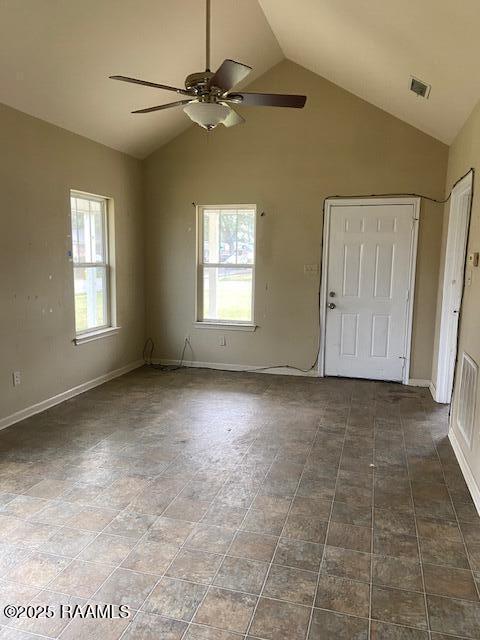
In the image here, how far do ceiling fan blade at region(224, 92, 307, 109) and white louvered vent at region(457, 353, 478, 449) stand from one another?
203cm

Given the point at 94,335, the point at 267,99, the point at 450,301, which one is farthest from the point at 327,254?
the point at 94,335

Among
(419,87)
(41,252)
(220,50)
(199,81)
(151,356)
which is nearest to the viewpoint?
(199,81)

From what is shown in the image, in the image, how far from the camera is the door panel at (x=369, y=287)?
495 cm

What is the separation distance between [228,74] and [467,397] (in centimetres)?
260

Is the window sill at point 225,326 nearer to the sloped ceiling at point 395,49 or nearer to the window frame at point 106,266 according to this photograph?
the window frame at point 106,266

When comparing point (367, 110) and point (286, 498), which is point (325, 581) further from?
point (367, 110)

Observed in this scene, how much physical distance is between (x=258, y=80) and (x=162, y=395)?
371 cm

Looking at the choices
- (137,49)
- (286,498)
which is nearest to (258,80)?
(137,49)

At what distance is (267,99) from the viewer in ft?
8.88

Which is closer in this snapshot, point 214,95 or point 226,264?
point 214,95

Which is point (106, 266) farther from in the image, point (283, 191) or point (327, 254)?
point (327, 254)

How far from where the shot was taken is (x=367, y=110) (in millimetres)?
4844

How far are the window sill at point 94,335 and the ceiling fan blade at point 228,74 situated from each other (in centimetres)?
296

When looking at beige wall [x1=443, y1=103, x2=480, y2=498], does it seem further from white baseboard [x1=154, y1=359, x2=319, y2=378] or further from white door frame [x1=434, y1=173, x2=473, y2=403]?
white baseboard [x1=154, y1=359, x2=319, y2=378]
